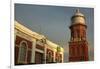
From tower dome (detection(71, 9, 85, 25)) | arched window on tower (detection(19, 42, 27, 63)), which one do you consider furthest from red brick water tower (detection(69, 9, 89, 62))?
arched window on tower (detection(19, 42, 27, 63))

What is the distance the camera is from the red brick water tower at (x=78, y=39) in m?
2.46

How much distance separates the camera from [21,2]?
225cm

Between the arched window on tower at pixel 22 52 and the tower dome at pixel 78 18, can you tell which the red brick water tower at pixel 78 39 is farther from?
the arched window on tower at pixel 22 52

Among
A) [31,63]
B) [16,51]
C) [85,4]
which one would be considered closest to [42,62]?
[31,63]

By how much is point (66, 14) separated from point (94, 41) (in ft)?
1.69

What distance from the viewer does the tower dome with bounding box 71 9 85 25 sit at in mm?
2467

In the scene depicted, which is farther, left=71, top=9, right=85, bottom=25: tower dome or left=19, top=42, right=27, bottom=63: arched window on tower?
left=71, top=9, right=85, bottom=25: tower dome

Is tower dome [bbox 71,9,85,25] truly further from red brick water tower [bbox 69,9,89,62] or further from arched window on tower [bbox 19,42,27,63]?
arched window on tower [bbox 19,42,27,63]

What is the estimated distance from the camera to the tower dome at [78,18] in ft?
8.09

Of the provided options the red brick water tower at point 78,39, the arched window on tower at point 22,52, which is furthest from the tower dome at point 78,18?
the arched window on tower at point 22,52

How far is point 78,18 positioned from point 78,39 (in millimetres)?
256

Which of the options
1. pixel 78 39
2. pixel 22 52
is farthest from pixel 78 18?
pixel 22 52

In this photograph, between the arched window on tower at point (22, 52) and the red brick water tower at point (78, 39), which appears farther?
the red brick water tower at point (78, 39)

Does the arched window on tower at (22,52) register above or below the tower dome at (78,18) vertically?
below
